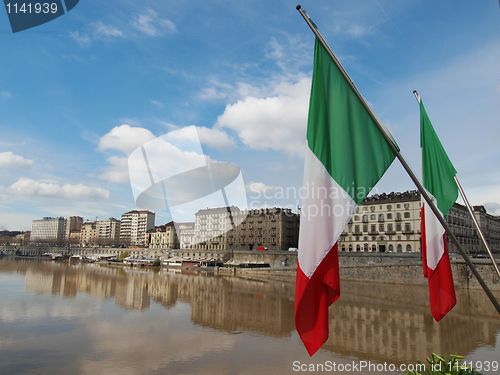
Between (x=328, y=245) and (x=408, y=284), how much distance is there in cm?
5369

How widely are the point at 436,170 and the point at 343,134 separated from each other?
400 cm

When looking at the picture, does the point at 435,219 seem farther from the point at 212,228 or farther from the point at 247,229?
the point at 212,228

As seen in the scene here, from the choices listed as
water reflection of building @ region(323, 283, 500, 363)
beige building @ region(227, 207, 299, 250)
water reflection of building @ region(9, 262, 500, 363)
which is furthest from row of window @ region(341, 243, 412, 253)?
water reflection of building @ region(323, 283, 500, 363)

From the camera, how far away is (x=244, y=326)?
83.9 ft

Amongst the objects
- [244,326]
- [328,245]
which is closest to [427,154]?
[328,245]

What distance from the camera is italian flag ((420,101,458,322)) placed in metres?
8.11

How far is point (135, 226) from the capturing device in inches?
7283

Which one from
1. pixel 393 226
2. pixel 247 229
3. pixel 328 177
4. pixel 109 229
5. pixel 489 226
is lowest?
pixel 328 177

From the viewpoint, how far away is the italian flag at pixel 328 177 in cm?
548

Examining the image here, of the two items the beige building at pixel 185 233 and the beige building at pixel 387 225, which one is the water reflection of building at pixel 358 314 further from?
the beige building at pixel 185 233

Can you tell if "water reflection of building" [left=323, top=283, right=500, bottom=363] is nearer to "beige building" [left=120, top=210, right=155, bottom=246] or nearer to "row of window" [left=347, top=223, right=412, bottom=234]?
"row of window" [left=347, top=223, right=412, bottom=234]

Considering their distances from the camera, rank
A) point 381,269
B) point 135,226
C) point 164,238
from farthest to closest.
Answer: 1. point 135,226
2. point 164,238
3. point 381,269

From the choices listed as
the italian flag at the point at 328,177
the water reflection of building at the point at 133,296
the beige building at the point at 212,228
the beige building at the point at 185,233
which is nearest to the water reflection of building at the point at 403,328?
the italian flag at the point at 328,177

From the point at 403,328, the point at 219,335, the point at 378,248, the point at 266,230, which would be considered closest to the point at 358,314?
the point at 403,328
